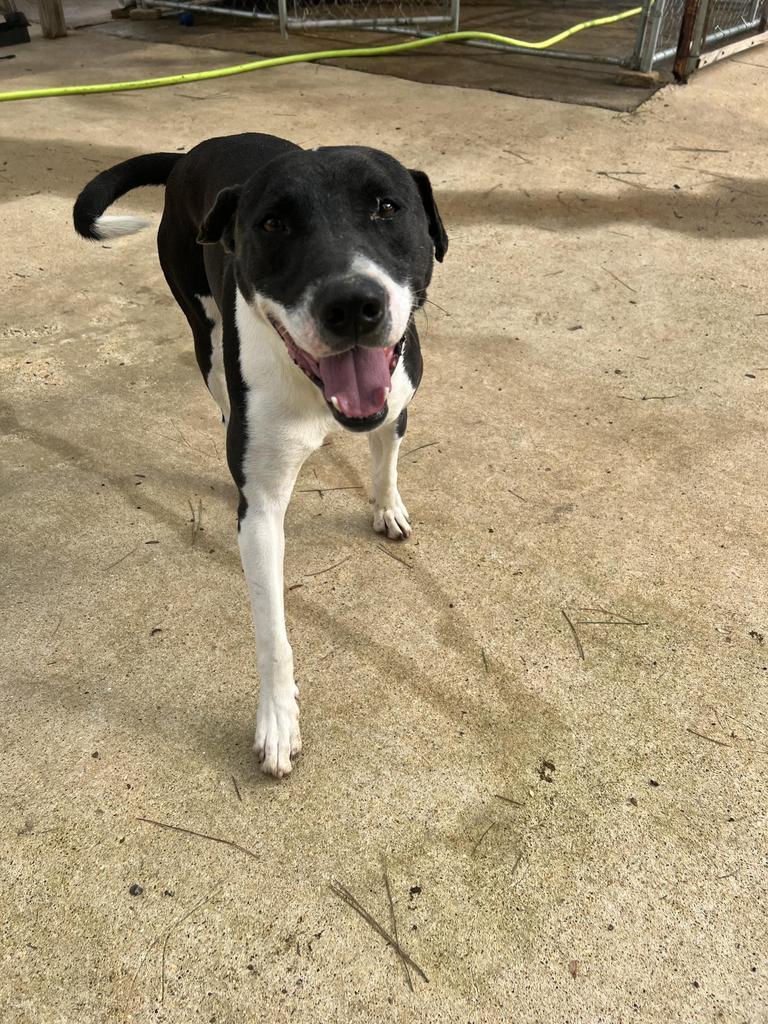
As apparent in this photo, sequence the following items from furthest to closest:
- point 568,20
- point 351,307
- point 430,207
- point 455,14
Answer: point 568,20 < point 455,14 < point 430,207 < point 351,307

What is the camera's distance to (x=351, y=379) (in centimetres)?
188

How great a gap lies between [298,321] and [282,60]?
649 centimetres

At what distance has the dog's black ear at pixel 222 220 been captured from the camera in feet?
6.72

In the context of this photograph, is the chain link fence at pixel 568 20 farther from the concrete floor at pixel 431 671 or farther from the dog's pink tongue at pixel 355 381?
the dog's pink tongue at pixel 355 381

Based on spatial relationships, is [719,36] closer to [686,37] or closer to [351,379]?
[686,37]

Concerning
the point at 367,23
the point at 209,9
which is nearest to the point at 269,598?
the point at 367,23

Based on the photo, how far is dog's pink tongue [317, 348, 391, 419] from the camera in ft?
6.15

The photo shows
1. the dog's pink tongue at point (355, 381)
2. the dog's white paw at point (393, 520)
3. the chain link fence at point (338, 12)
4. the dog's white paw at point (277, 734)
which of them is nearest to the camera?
the dog's pink tongue at point (355, 381)

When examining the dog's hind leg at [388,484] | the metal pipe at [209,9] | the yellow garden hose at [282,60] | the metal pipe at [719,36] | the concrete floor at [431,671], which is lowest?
the concrete floor at [431,671]

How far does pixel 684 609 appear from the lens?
2428mm

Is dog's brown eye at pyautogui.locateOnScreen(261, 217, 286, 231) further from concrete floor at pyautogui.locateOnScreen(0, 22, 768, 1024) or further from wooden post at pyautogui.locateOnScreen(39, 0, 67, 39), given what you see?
wooden post at pyautogui.locateOnScreen(39, 0, 67, 39)

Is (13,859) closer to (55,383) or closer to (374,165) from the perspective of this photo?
(374,165)

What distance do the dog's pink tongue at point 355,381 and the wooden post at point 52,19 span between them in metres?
8.63

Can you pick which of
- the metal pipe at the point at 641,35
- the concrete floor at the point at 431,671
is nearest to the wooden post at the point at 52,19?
the concrete floor at the point at 431,671
